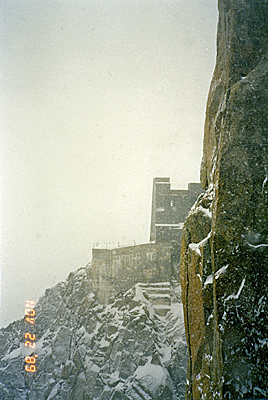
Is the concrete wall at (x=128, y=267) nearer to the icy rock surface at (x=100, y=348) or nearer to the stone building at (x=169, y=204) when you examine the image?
the icy rock surface at (x=100, y=348)

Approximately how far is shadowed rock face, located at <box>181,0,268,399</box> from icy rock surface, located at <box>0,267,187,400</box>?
1131 centimetres

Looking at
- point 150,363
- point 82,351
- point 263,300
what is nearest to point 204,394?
point 263,300

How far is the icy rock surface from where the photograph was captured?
1484 cm

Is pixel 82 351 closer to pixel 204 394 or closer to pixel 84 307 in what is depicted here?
pixel 84 307

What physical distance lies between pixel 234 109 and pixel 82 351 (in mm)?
14372

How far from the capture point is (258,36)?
418cm

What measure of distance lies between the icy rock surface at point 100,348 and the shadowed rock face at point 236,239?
11.3m

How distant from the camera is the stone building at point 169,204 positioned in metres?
17.5
